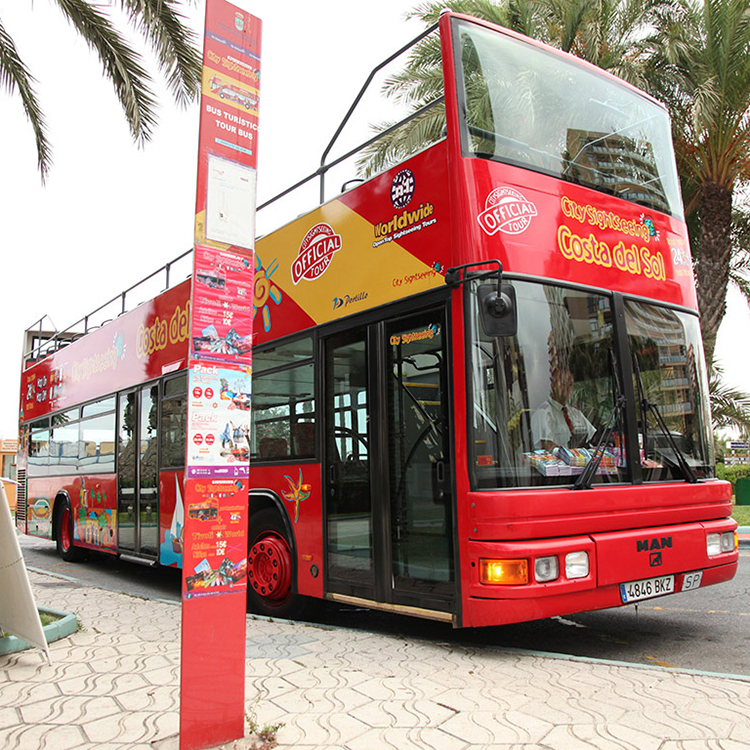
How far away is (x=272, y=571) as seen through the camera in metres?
6.94

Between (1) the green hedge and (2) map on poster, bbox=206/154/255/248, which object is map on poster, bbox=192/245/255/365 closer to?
(2) map on poster, bbox=206/154/255/248

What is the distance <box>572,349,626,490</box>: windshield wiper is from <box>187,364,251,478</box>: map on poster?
2.38 meters

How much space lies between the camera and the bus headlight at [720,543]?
18.4 feet

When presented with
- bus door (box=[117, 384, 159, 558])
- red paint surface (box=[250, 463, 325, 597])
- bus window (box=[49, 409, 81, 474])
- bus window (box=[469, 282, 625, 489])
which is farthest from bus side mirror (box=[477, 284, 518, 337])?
bus window (box=[49, 409, 81, 474])

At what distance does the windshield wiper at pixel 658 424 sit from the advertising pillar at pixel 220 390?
3049 millimetres

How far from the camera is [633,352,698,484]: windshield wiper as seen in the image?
5.39 m

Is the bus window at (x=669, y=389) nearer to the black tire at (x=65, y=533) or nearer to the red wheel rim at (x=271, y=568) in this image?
the red wheel rim at (x=271, y=568)

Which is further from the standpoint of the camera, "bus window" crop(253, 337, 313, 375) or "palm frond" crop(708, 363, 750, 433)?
"palm frond" crop(708, 363, 750, 433)

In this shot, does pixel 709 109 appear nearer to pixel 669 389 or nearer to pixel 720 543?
pixel 669 389

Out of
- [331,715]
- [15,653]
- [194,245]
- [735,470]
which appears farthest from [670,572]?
[735,470]

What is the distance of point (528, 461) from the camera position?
4820 mm

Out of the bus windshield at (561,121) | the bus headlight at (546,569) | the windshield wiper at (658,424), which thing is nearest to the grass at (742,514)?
the windshield wiper at (658,424)

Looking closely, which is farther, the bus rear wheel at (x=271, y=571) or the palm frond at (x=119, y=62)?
the palm frond at (x=119, y=62)

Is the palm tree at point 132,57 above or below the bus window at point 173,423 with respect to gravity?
above
